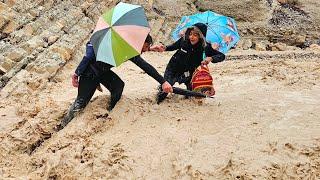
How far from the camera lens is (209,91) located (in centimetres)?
557

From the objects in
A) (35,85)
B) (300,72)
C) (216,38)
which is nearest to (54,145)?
(216,38)

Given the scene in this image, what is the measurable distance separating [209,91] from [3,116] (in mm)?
2609

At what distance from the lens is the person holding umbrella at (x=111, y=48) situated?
4672 mm

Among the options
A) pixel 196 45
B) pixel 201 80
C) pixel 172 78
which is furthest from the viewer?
pixel 172 78

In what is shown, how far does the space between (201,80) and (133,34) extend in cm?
115

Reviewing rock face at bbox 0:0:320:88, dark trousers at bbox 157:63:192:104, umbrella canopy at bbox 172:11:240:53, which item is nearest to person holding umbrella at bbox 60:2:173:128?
dark trousers at bbox 157:63:192:104

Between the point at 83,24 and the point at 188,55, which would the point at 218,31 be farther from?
the point at 83,24

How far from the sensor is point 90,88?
17.3 feet

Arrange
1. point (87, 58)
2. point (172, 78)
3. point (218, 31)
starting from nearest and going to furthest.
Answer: point (87, 58) → point (172, 78) → point (218, 31)

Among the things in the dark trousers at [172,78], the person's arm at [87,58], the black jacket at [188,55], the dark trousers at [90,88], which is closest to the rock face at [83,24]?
the dark trousers at [90,88]

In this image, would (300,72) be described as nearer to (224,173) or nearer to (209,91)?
(209,91)

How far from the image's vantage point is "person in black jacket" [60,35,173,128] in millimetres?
5039

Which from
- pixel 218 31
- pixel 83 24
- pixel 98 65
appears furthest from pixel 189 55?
pixel 83 24

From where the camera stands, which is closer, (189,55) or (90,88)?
(90,88)
